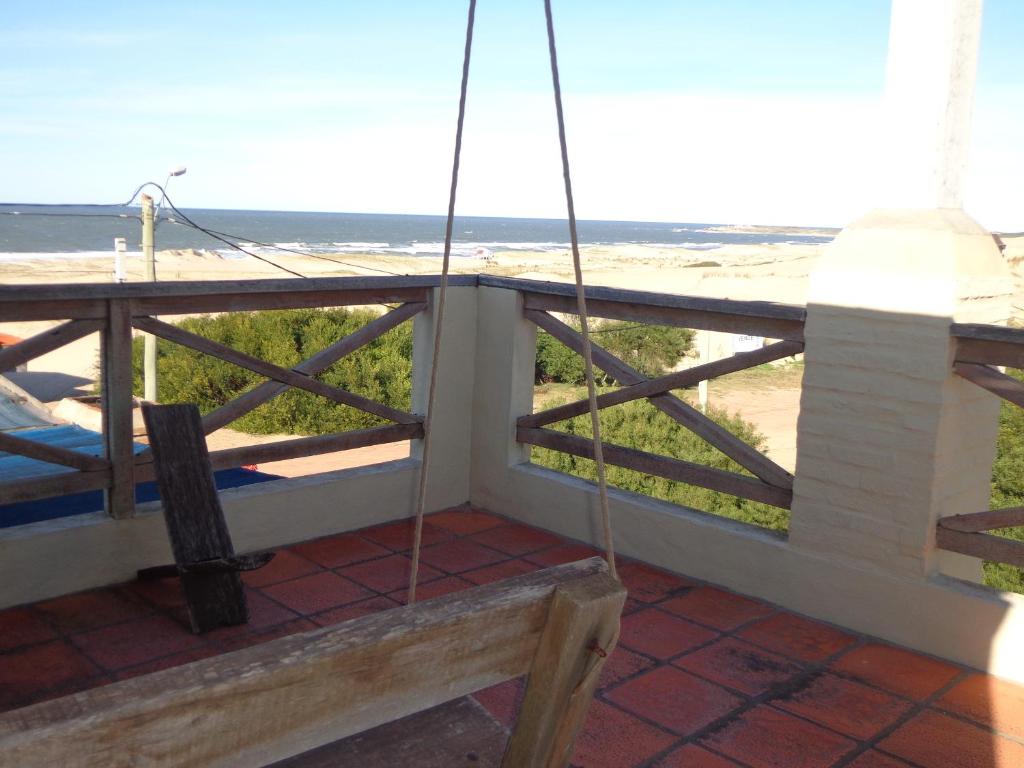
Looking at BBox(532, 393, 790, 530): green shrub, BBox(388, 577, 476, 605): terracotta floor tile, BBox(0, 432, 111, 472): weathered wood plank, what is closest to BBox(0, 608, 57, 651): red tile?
BBox(0, 432, 111, 472): weathered wood plank

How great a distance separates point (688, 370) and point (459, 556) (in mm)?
1120

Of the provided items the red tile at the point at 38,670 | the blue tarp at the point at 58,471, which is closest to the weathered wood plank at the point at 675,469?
the blue tarp at the point at 58,471

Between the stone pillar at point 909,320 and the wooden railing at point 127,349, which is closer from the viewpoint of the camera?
the stone pillar at point 909,320

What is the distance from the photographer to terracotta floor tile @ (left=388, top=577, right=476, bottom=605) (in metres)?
3.27

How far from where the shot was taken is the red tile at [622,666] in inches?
107

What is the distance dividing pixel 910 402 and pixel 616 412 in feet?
17.0

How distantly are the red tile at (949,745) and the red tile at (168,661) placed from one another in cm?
186

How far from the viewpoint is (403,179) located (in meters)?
60.4

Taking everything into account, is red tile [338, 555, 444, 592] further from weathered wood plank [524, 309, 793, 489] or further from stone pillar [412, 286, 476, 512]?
weathered wood plank [524, 309, 793, 489]

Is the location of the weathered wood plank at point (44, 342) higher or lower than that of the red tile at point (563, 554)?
higher

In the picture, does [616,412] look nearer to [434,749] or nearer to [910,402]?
[910,402]

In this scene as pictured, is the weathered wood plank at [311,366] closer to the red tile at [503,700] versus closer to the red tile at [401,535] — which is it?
the red tile at [401,535]

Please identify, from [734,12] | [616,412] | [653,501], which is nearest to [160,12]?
[734,12]

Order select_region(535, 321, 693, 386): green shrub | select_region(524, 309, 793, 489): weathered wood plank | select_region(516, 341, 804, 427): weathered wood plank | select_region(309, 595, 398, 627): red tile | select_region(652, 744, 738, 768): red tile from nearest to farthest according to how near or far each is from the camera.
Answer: select_region(652, 744, 738, 768): red tile
select_region(309, 595, 398, 627): red tile
select_region(516, 341, 804, 427): weathered wood plank
select_region(524, 309, 793, 489): weathered wood plank
select_region(535, 321, 693, 386): green shrub
